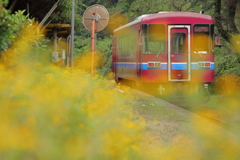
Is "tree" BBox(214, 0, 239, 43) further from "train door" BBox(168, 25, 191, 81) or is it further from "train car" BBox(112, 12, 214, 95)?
"train door" BBox(168, 25, 191, 81)

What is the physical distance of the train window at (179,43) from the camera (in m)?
15.6

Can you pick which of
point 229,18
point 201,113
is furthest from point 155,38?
point 229,18

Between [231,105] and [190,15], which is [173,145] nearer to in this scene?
[231,105]

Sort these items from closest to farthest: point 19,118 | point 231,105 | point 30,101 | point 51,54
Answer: point 19,118, point 30,101, point 231,105, point 51,54

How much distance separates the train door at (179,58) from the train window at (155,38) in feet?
0.73

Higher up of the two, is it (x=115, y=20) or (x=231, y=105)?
(x=115, y=20)

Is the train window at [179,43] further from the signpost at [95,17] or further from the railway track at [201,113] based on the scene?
the signpost at [95,17]

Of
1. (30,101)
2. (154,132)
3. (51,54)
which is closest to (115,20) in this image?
(51,54)

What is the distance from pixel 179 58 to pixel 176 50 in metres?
0.29

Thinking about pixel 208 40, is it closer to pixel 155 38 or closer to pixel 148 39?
pixel 155 38

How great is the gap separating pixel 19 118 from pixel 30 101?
1.50 feet

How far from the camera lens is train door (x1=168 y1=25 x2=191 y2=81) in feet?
51.0

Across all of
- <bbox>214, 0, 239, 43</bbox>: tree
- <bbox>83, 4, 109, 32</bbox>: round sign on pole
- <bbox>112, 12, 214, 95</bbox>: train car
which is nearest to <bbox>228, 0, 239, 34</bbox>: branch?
<bbox>214, 0, 239, 43</bbox>: tree

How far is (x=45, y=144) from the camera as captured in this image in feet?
13.5
